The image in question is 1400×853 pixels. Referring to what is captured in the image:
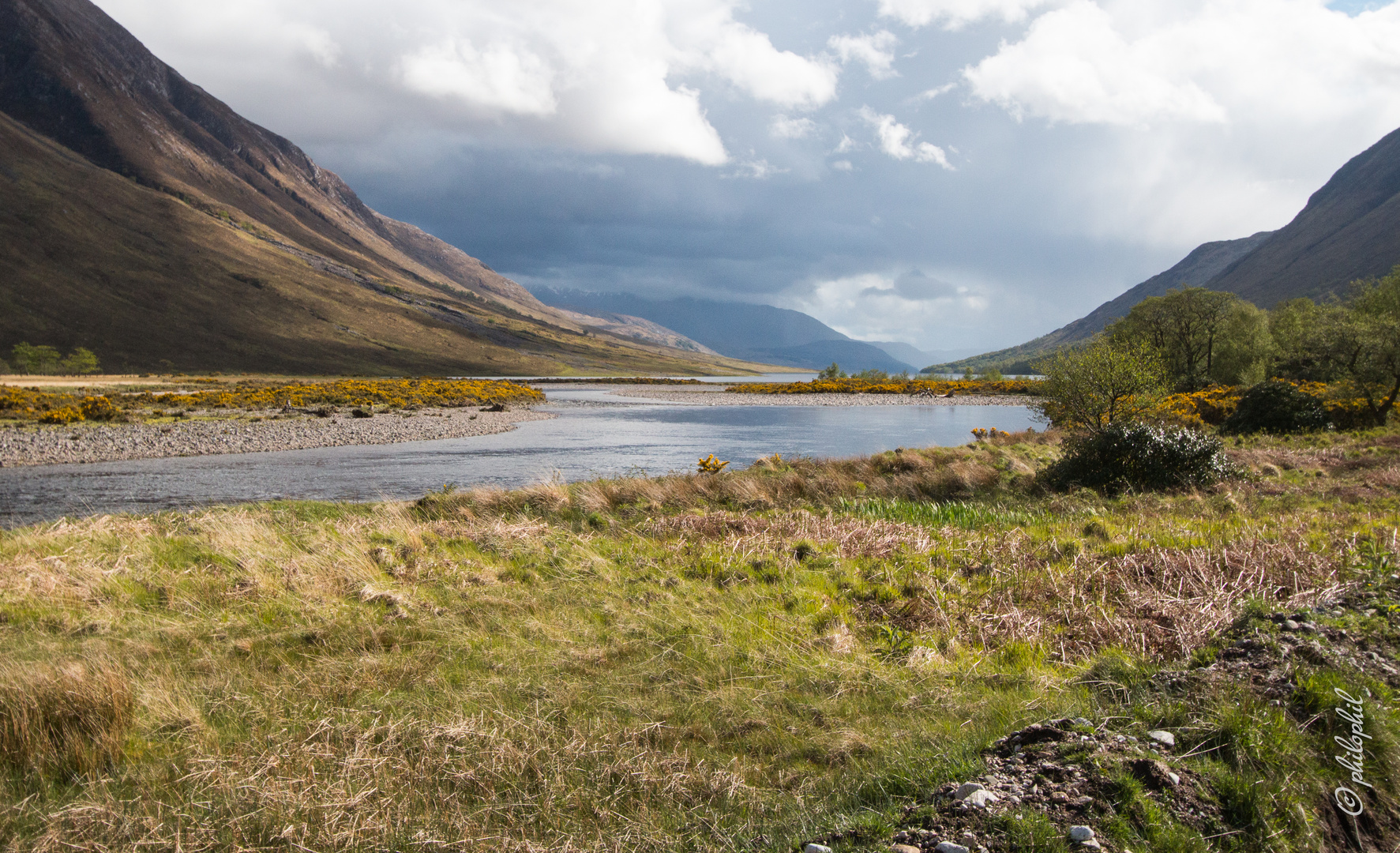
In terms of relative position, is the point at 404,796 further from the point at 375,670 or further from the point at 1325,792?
the point at 1325,792

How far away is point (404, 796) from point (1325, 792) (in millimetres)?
6067

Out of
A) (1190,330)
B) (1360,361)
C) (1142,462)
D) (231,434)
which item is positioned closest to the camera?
(1142,462)

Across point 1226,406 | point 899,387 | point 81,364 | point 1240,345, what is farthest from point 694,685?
point 81,364

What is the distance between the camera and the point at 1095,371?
92.3 feet

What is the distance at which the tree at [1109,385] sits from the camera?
27828 millimetres

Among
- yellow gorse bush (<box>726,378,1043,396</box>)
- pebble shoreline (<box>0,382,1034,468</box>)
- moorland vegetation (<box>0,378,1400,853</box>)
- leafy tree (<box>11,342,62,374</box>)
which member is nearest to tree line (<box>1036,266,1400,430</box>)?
moorland vegetation (<box>0,378,1400,853</box>)

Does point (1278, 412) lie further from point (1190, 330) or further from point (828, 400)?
point (828, 400)

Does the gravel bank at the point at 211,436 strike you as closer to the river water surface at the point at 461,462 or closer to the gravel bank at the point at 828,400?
the river water surface at the point at 461,462

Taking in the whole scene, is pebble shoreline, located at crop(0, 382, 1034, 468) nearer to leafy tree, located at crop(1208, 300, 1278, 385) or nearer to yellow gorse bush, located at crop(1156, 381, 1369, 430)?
yellow gorse bush, located at crop(1156, 381, 1369, 430)

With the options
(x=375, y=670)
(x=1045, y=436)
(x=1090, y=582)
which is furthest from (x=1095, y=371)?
(x=375, y=670)
